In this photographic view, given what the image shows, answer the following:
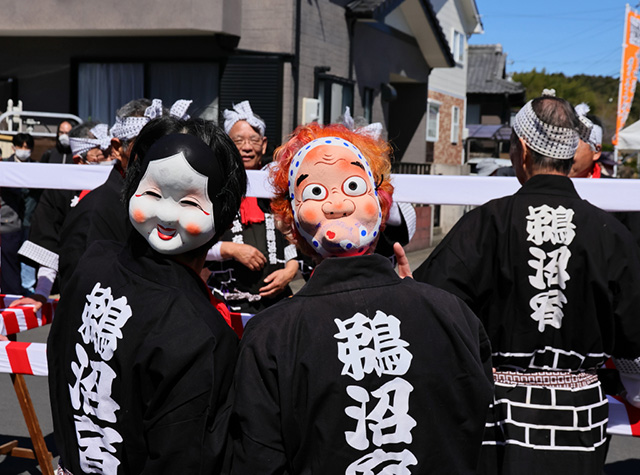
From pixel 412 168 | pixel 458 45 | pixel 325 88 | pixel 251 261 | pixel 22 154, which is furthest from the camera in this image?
pixel 458 45

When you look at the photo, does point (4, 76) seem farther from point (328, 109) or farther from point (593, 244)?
point (593, 244)

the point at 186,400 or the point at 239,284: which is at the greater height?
the point at 186,400

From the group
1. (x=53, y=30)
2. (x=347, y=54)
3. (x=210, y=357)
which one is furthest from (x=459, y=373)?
(x=347, y=54)

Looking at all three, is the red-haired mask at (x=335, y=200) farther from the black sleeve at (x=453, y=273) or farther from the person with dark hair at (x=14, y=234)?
the person with dark hair at (x=14, y=234)

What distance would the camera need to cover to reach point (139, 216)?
5.96 ft

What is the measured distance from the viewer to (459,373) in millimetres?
1668

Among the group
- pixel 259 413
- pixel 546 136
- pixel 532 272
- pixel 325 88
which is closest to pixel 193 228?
pixel 259 413

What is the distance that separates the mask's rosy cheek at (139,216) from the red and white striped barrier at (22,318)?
2.14 meters

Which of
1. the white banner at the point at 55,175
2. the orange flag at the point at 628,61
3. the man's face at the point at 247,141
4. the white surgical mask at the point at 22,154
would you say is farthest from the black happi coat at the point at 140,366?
the orange flag at the point at 628,61

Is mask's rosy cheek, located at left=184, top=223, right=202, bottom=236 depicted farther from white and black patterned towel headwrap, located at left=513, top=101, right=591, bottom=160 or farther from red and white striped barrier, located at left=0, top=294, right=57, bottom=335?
red and white striped barrier, located at left=0, top=294, right=57, bottom=335

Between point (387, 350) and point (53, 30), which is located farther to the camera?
point (53, 30)

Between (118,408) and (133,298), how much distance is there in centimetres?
27

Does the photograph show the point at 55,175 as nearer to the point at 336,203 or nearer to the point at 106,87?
the point at 336,203

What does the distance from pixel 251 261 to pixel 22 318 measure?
1.23 meters
